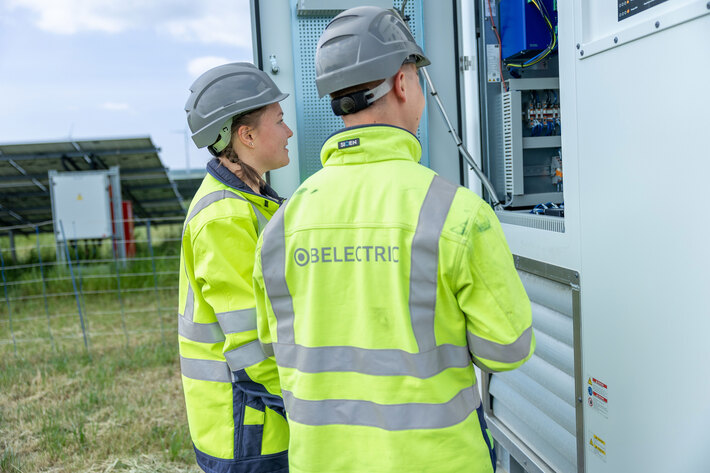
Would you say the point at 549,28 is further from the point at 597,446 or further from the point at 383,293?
the point at 383,293

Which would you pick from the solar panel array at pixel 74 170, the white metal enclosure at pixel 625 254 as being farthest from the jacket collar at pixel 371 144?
the solar panel array at pixel 74 170

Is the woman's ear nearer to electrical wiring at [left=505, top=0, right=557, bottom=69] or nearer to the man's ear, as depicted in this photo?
the man's ear

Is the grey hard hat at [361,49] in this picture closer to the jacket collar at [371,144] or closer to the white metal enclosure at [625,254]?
the jacket collar at [371,144]

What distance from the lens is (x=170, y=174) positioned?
380 inches

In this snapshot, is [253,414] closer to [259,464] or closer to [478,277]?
[259,464]

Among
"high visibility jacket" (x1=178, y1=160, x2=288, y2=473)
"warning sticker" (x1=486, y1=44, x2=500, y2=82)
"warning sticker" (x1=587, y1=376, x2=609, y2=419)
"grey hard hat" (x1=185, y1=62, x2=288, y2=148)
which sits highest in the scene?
"warning sticker" (x1=486, y1=44, x2=500, y2=82)

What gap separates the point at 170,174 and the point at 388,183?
8.99 metres

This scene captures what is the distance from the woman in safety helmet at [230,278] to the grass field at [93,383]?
1943 mm

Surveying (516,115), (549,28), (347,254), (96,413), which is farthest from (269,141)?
(96,413)

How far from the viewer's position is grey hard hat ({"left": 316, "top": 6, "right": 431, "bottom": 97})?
1.30 metres

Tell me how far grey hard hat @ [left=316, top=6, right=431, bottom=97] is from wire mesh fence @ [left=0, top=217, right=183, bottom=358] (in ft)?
14.7

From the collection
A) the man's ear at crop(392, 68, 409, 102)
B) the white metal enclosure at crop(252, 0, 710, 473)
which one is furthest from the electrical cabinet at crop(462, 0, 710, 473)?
the man's ear at crop(392, 68, 409, 102)

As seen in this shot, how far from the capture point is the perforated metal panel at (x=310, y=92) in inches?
109

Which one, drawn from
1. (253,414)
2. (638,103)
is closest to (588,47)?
(638,103)
